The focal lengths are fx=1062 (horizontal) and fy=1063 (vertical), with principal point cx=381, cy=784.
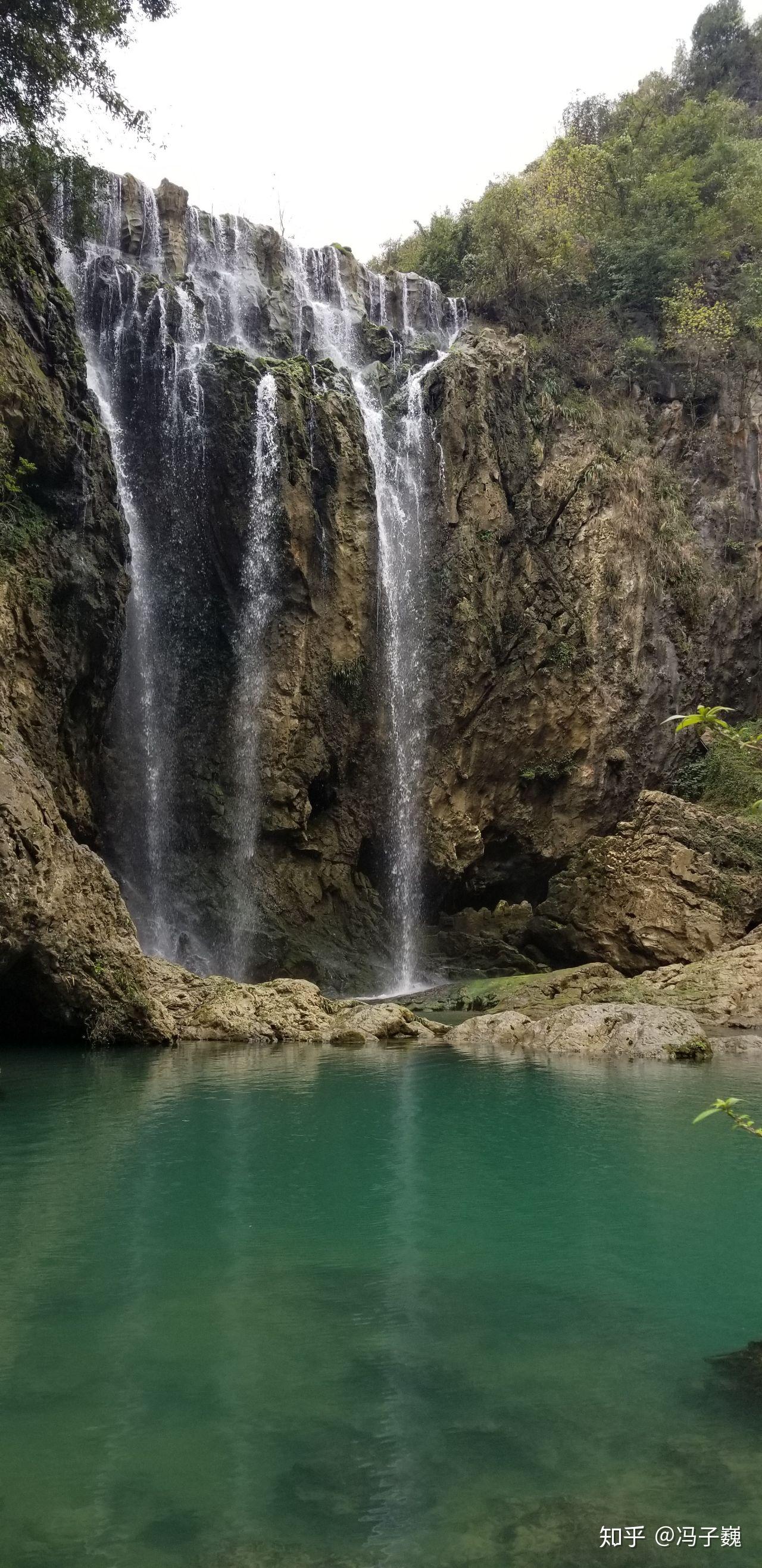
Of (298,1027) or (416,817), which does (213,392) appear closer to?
(416,817)

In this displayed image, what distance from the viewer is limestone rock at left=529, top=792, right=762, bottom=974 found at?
20344 millimetres

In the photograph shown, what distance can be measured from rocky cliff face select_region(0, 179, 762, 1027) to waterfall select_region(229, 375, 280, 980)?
0.49ft

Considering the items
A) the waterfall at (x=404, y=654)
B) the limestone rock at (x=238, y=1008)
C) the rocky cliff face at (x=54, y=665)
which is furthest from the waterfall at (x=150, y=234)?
the limestone rock at (x=238, y=1008)

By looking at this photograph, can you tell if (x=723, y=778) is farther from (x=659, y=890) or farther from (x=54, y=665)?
(x=54, y=665)

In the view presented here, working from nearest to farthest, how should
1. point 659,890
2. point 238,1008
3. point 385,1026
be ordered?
point 385,1026 → point 238,1008 → point 659,890

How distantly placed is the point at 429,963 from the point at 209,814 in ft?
20.3

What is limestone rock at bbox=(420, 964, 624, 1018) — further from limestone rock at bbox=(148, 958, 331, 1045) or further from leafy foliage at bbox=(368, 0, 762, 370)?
leafy foliage at bbox=(368, 0, 762, 370)

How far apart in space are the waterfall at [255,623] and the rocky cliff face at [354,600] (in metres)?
0.15

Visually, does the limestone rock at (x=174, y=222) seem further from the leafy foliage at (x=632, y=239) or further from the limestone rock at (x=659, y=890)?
the limestone rock at (x=659, y=890)

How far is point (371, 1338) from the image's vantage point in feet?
15.8

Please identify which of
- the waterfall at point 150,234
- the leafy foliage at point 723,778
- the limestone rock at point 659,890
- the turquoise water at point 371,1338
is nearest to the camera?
the turquoise water at point 371,1338

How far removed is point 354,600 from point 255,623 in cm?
247

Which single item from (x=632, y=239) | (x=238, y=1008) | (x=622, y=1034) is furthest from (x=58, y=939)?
(x=632, y=239)

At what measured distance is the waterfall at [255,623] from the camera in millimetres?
23516
